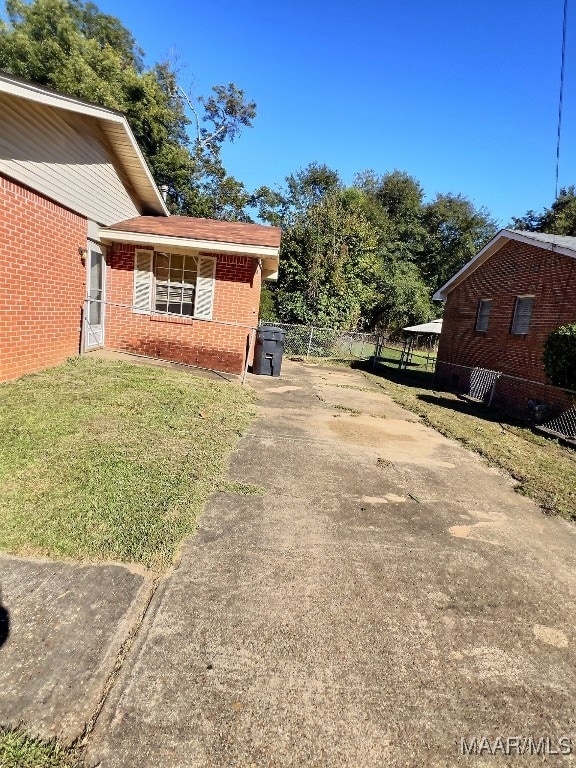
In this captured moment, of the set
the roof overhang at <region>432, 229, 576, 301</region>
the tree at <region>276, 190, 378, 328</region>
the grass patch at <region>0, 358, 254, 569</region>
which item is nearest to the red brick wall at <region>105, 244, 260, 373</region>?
the grass patch at <region>0, 358, 254, 569</region>

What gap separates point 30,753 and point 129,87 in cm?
3127

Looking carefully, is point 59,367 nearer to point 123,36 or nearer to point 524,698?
point 524,698

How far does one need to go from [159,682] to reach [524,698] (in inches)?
73.1

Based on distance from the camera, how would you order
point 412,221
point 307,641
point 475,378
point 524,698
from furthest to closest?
point 412,221, point 475,378, point 307,641, point 524,698

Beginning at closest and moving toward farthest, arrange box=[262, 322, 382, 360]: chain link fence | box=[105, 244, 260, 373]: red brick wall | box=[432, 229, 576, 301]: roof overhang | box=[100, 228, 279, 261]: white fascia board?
box=[100, 228, 279, 261]: white fascia board < box=[105, 244, 260, 373]: red brick wall < box=[432, 229, 576, 301]: roof overhang < box=[262, 322, 382, 360]: chain link fence

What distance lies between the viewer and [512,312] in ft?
40.5

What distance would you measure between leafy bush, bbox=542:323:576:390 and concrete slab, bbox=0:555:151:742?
9.58 meters

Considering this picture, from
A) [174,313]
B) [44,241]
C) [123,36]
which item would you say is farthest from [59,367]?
[123,36]

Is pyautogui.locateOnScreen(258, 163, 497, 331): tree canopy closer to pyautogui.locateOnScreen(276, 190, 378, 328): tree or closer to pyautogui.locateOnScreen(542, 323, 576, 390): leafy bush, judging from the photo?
pyautogui.locateOnScreen(276, 190, 378, 328): tree

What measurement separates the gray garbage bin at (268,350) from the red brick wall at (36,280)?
16.0ft

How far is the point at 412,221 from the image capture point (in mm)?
39406

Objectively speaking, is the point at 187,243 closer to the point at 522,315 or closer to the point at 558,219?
the point at 522,315

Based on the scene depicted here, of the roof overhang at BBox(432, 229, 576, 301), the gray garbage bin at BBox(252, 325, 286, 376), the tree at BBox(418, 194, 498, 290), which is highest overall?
the tree at BBox(418, 194, 498, 290)

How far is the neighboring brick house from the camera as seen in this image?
10327 mm
